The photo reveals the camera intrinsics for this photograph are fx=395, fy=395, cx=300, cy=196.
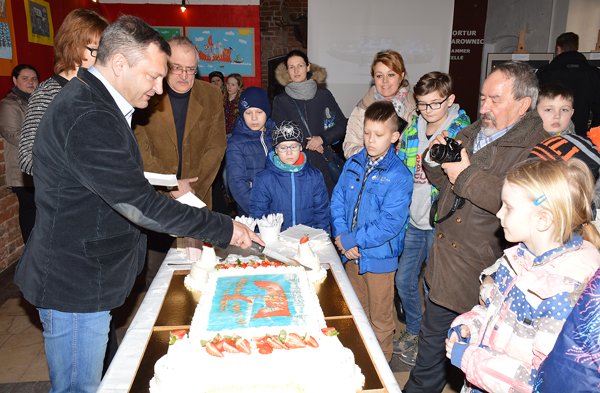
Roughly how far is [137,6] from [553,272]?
667 centimetres

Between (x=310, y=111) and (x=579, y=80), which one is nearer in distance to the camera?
(x=310, y=111)

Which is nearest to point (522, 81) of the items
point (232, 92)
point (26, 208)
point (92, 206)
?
point (92, 206)

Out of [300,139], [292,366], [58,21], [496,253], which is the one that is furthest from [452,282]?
[58,21]

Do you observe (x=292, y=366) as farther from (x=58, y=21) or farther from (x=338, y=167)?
(x=58, y=21)

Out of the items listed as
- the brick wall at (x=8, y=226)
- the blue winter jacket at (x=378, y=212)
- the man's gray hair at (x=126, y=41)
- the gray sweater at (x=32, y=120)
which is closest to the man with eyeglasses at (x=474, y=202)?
Result: the blue winter jacket at (x=378, y=212)

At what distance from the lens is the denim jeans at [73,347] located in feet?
4.57

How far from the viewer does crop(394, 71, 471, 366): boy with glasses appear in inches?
91.4

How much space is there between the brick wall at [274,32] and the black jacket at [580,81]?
14.3 ft

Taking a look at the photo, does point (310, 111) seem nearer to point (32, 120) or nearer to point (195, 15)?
point (32, 120)

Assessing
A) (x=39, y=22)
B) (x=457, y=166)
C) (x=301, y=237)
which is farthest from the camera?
(x=39, y=22)

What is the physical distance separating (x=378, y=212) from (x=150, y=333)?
139 cm

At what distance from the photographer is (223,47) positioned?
6242 mm

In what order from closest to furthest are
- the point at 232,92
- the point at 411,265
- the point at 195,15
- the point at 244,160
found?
the point at 411,265 → the point at 244,160 → the point at 232,92 → the point at 195,15

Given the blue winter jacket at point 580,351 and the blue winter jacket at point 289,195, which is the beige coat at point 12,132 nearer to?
the blue winter jacket at point 289,195
